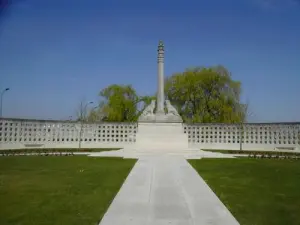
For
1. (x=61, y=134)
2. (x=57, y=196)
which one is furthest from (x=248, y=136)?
(x=57, y=196)

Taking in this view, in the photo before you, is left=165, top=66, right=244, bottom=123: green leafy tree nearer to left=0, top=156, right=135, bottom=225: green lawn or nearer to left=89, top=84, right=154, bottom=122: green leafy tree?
left=89, top=84, right=154, bottom=122: green leafy tree

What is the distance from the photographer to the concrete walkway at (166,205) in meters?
6.75

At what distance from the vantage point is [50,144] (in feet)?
117

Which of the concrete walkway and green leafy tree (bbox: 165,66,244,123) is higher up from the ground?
green leafy tree (bbox: 165,66,244,123)

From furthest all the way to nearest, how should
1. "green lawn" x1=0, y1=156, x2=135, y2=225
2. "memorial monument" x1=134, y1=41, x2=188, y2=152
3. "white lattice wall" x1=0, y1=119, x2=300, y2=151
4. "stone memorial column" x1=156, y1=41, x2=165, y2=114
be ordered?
1. "white lattice wall" x1=0, y1=119, x2=300, y2=151
2. "stone memorial column" x1=156, y1=41, x2=165, y2=114
3. "memorial monument" x1=134, y1=41, x2=188, y2=152
4. "green lawn" x1=0, y1=156, x2=135, y2=225

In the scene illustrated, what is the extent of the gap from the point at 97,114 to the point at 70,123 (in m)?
17.7

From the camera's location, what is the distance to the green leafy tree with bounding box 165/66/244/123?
1836 inches

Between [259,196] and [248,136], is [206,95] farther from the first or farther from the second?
[259,196]

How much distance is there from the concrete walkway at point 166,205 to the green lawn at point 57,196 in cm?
44

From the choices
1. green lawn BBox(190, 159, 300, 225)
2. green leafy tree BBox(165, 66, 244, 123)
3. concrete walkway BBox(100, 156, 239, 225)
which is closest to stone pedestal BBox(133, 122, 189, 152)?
green leafy tree BBox(165, 66, 244, 123)

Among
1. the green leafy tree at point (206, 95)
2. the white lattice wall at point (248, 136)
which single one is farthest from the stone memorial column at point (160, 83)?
the green leafy tree at point (206, 95)

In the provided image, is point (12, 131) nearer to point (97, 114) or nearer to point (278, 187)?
point (97, 114)

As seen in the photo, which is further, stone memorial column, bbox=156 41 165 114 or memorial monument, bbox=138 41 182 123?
stone memorial column, bbox=156 41 165 114

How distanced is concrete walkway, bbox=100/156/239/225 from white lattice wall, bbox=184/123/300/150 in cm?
2658
